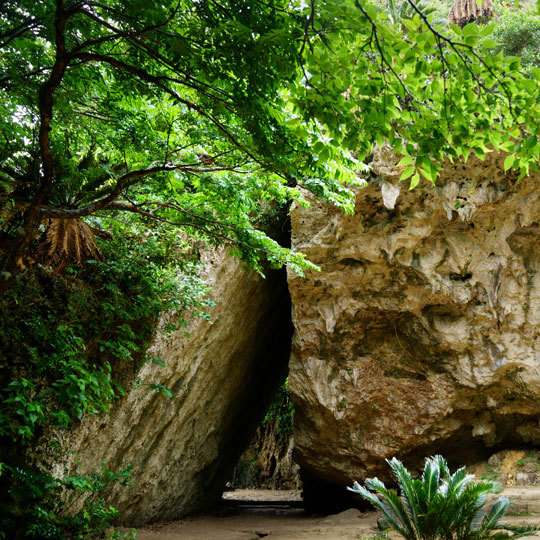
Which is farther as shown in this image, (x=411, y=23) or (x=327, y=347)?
(x=327, y=347)

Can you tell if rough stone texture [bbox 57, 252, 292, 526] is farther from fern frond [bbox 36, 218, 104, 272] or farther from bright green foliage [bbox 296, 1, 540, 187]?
bright green foliage [bbox 296, 1, 540, 187]

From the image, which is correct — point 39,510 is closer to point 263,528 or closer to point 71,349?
point 71,349

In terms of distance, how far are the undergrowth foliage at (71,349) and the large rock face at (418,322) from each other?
3.46m

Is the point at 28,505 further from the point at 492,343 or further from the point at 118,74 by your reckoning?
the point at 492,343

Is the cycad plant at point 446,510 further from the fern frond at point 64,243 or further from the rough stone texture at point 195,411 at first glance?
the fern frond at point 64,243

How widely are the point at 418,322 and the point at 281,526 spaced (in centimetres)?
470

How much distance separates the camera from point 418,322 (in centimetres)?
795

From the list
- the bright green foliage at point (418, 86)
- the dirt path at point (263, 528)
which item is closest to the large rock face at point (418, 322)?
the dirt path at point (263, 528)

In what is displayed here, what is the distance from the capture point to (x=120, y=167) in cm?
485

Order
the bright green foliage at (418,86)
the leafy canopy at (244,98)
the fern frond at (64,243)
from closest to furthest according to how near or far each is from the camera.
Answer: the bright green foliage at (418,86), the leafy canopy at (244,98), the fern frond at (64,243)

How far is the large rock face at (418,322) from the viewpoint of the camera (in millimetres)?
7340

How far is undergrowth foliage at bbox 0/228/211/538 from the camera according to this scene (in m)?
3.43

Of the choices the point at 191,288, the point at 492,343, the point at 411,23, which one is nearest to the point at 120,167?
the point at 191,288

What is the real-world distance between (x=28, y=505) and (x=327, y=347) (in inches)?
233
